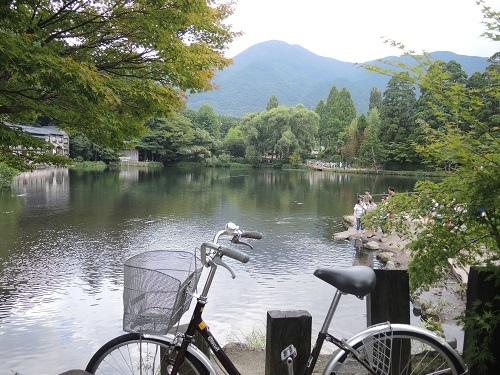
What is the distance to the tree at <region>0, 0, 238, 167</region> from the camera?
3.41m

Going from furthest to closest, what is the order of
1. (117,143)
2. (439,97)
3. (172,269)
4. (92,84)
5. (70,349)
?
(70,349) < (117,143) < (92,84) < (439,97) < (172,269)

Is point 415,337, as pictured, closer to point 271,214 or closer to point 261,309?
point 261,309

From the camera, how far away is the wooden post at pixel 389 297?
1848mm

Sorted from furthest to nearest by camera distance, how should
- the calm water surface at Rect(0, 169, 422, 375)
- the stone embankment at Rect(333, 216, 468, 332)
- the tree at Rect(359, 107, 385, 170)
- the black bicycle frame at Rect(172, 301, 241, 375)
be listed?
the tree at Rect(359, 107, 385, 170)
the stone embankment at Rect(333, 216, 468, 332)
the calm water surface at Rect(0, 169, 422, 375)
the black bicycle frame at Rect(172, 301, 241, 375)

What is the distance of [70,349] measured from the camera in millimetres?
6176

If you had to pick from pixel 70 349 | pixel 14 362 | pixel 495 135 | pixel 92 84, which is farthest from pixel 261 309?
pixel 495 135

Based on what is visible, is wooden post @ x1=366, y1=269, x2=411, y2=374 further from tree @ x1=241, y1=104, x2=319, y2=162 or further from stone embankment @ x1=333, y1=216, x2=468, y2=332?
tree @ x1=241, y1=104, x2=319, y2=162

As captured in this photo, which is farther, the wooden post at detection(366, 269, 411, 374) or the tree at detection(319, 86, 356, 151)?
the tree at detection(319, 86, 356, 151)

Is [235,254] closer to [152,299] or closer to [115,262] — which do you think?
[152,299]

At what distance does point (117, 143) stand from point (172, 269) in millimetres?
3868

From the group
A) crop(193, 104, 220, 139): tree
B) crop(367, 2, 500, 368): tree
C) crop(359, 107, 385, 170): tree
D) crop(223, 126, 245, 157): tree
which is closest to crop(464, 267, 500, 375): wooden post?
crop(367, 2, 500, 368): tree

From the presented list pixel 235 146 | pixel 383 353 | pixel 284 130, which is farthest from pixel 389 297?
pixel 235 146

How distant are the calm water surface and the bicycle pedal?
107 inches

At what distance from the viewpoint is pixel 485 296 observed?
183 centimetres
